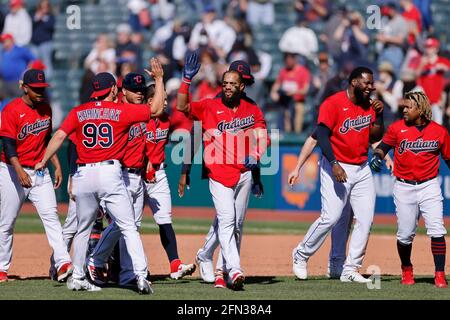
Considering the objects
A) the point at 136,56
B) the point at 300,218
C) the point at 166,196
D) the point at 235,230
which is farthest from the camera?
the point at 136,56

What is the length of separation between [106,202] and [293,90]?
11.8m

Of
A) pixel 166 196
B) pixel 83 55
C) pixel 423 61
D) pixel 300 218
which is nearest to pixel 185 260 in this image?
pixel 166 196

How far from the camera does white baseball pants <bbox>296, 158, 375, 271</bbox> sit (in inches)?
404

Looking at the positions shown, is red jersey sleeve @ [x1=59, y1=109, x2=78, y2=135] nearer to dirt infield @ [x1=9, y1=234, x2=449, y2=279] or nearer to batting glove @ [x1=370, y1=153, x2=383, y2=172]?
dirt infield @ [x1=9, y1=234, x2=449, y2=279]

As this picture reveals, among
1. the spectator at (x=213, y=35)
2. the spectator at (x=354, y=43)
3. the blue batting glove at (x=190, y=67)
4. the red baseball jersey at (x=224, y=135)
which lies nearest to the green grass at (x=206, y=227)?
the spectator at (x=354, y=43)

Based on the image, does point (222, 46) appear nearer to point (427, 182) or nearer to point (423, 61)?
point (423, 61)

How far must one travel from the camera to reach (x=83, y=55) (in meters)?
23.3

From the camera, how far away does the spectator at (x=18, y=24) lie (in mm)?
22766

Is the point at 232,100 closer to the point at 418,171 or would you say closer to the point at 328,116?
the point at 328,116

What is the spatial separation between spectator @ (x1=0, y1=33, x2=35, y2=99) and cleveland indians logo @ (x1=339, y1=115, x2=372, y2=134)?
1291cm

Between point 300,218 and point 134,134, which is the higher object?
point 134,134

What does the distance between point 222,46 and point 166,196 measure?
1081 cm

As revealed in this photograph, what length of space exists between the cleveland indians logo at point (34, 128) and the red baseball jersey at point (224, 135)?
159 centimetres

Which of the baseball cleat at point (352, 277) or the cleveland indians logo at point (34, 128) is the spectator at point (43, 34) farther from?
the baseball cleat at point (352, 277)
